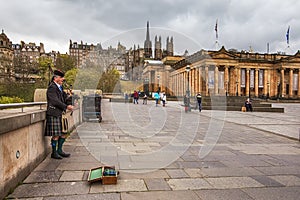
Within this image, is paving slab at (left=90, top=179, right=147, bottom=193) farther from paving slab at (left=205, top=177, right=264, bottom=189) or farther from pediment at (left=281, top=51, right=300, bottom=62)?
pediment at (left=281, top=51, right=300, bottom=62)

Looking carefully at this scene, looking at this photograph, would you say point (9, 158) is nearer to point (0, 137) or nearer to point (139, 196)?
point (0, 137)

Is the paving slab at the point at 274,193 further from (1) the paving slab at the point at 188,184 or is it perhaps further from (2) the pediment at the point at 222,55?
(2) the pediment at the point at 222,55

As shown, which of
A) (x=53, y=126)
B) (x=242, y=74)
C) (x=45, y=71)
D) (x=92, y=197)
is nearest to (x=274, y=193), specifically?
(x=92, y=197)

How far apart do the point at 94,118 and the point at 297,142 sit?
9709mm

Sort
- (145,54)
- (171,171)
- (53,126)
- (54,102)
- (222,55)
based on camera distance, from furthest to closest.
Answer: (145,54), (222,55), (53,126), (54,102), (171,171)

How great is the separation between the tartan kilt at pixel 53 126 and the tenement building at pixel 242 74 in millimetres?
56105

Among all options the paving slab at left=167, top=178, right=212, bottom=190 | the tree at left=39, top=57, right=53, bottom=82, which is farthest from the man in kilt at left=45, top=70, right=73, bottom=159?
the tree at left=39, top=57, right=53, bottom=82

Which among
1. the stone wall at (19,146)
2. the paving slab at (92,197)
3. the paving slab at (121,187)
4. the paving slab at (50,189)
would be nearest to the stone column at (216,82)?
the stone wall at (19,146)

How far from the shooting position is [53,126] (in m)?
5.62

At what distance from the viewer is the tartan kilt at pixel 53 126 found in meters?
5.59

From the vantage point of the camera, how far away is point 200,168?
5.50 metres

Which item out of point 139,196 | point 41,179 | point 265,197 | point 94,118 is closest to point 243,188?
point 265,197

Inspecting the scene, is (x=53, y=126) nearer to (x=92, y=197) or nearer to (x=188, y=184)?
(x=92, y=197)

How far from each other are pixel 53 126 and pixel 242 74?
69.4 meters
